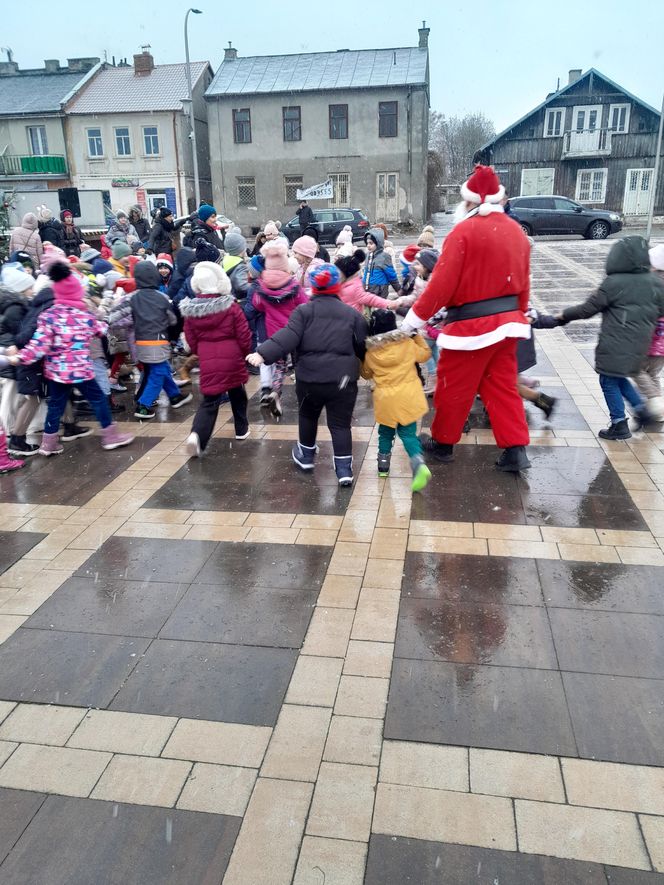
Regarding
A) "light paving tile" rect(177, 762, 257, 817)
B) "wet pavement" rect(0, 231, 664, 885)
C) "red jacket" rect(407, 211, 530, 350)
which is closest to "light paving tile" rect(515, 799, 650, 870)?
"wet pavement" rect(0, 231, 664, 885)

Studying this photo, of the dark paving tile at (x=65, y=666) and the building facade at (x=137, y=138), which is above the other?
the building facade at (x=137, y=138)

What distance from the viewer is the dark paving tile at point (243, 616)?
369 cm

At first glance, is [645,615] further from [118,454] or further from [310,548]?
[118,454]

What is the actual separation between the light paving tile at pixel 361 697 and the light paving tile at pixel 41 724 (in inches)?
45.7

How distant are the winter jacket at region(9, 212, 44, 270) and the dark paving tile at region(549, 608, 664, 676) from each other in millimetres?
9605

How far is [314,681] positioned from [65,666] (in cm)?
126

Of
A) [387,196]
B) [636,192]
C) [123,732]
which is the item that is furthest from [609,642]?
[636,192]

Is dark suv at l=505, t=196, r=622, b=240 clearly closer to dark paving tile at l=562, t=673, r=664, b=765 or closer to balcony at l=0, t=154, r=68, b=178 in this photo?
dark paving tile at l=562, t=673, r=664, b=765

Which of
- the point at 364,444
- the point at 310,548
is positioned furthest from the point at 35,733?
the point at 364,444

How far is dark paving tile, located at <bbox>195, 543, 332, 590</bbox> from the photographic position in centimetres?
421

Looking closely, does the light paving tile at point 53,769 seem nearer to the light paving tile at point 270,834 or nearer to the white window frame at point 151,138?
the light paving tile at point 270,834

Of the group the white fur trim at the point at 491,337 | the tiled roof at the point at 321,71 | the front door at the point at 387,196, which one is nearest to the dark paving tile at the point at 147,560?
the white fur trim at the point at 491,337

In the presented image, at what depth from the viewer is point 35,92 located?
38.6 metres

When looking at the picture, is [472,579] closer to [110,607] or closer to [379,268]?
[110,607]
